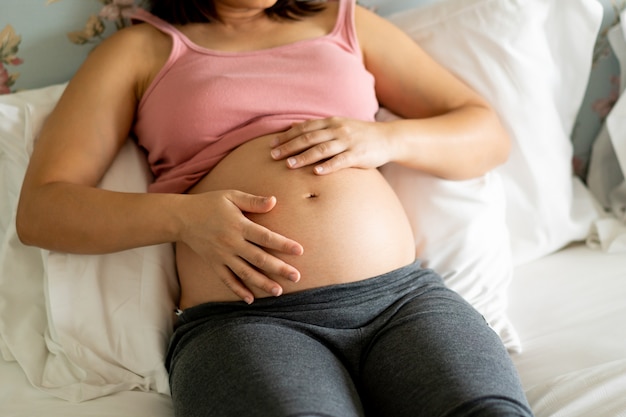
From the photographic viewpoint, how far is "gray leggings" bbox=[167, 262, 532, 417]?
0.82m

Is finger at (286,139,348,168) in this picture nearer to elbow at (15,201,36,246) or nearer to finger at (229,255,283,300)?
finger at (229,255,283,300)

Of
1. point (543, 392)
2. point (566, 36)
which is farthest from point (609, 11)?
point (543, 392)

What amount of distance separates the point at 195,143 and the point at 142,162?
6.1 inches

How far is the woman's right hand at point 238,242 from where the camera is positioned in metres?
0.95

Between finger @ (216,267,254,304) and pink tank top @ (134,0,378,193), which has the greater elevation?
pink tank top @ (134,0,378,193)

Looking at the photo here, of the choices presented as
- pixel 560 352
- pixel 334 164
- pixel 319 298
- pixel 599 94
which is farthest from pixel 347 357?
pixel 599 94

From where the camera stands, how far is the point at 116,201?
1.03 m

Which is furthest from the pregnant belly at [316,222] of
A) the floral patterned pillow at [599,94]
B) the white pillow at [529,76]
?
the floral patterned pillow at [599,94]

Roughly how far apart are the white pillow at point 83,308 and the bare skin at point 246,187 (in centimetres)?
5

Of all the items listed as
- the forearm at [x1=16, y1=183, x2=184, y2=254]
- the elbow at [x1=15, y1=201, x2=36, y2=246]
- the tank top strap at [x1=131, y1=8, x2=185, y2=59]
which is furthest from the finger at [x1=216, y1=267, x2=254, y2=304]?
the tank top strap at [x1=131, y1=8, x2=185, y2=59]

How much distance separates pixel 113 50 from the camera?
116 cm

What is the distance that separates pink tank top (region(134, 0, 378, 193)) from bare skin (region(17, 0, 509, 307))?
3 centimetres

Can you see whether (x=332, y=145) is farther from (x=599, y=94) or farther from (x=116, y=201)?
(x=599, y=94)

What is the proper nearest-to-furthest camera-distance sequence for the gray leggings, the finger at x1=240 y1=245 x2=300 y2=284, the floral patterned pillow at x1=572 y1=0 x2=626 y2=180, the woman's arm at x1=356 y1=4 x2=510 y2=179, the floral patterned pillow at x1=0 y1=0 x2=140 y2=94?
the gray leggings, the finger at x1=240 y1=245 x2=300 y2=284, the woman's arm at x1=356 y1=4 x2=510 y2=179, the floral patterned pillow at x1=0 y1=0 x2=140 y2=94, the floral patterned pillow at x1=572 y1=0 x2=626 y2=180
